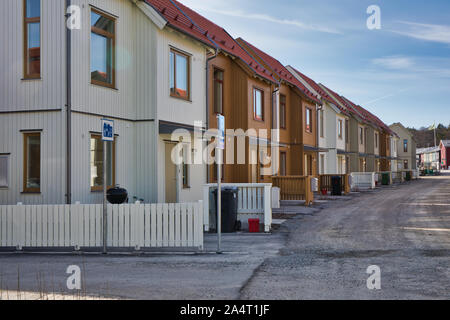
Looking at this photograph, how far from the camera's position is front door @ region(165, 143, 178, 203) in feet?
51.8

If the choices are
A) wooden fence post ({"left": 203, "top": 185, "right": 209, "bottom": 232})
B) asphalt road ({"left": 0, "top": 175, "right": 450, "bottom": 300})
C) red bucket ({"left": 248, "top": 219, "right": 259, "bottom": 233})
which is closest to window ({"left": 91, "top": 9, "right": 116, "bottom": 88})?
wooden fence post ({"left": 203, "top": 185, "right": 209, "bottom": 232})

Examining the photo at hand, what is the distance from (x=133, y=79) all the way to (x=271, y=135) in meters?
11.5

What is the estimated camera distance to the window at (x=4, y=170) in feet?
41.7

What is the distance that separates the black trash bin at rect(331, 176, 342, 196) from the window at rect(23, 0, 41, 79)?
20.9 metres

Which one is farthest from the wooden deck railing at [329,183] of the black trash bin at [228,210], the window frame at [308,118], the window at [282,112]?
the black trash bin at [228,210]

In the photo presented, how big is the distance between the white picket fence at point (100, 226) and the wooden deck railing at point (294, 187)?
1311 cm

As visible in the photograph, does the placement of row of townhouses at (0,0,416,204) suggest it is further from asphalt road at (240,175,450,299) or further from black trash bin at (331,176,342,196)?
black trash bin at (331,176,342,196)

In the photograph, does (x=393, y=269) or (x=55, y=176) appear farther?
(x=55, y=176)

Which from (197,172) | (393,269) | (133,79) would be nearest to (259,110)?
(197,172)

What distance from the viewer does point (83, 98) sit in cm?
1280

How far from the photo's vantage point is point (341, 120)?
133 feet

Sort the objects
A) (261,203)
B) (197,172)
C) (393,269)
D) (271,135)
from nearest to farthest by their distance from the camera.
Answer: (393,269) → (261,203) → (197,172) → (271,135)
